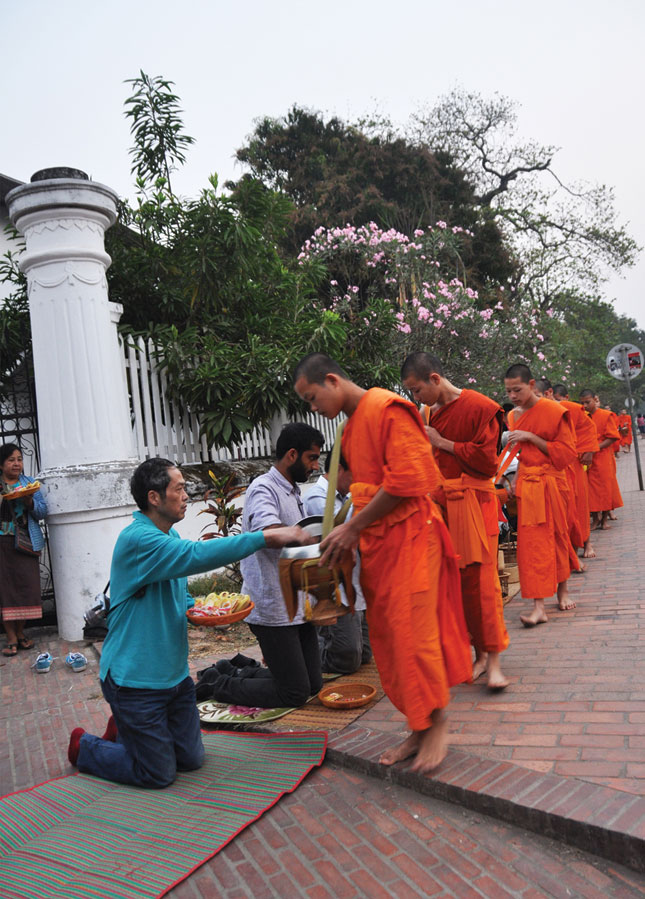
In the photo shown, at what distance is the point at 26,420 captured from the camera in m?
7.87

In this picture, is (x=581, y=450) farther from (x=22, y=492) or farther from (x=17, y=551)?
(x=17, y=551)

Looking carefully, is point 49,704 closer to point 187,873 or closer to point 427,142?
point 187,873

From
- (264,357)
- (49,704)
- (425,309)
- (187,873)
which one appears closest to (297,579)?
(187,873)

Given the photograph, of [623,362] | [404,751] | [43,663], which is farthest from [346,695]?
[623,362]

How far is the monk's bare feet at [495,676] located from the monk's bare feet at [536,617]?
57.6 inches

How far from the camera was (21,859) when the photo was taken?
2.90m

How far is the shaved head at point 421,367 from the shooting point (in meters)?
4.09

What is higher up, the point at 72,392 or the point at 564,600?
the point at 72,392

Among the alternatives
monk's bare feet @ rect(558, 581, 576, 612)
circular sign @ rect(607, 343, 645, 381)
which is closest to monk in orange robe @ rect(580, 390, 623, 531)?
circular sign @ rect(607, 343, 645, 381)

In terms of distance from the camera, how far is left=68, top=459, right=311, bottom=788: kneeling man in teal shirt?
334 cm

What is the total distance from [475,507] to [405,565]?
4.15ft

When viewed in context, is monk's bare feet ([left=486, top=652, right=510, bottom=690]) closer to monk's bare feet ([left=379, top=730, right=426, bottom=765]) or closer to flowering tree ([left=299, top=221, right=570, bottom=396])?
monk's bare feet ([left=379, top=730, right=426, bottom=765])

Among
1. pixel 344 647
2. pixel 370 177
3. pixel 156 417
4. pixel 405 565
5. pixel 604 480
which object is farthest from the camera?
pixel 370 177

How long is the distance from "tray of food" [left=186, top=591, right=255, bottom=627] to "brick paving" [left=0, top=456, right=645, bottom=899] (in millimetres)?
951
